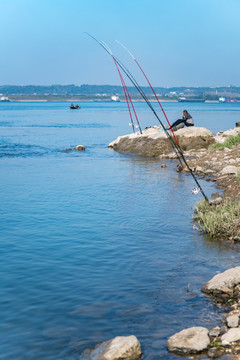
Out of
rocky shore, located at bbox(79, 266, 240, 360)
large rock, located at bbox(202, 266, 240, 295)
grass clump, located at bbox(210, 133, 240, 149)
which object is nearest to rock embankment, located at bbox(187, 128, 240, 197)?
grass clump, located at bbox(210, 133, 240, 149)

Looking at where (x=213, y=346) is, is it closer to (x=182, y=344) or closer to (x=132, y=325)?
(x=182, y=344)

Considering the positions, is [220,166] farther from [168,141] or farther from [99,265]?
[99,265]

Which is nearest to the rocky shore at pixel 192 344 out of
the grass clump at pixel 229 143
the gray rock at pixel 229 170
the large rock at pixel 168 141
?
the gray rock at pixel 229 170

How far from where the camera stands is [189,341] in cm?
561

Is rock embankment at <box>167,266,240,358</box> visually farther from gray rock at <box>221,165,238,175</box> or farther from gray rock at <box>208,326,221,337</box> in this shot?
gray rock at <box>221,165,238,175</box>

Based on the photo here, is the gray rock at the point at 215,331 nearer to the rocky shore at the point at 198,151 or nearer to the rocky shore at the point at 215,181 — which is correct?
the rocky shore at the point at 215,181

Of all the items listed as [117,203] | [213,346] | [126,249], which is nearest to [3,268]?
[126,249]

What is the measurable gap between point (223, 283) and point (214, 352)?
6.04 feet

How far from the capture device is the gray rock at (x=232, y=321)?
596 centimetres

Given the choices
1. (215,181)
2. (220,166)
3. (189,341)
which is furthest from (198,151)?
(189,341)

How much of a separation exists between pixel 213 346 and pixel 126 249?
413 centimetres

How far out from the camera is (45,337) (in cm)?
611

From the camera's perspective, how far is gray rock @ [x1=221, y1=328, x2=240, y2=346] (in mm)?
5586

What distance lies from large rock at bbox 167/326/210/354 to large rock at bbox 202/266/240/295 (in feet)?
4.64
